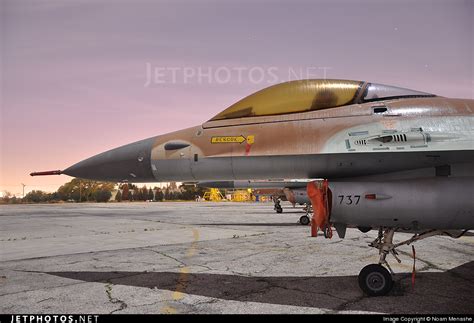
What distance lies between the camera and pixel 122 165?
6773 millimetres

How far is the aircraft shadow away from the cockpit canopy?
2839 mm

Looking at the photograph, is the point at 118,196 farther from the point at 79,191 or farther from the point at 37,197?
the point at 37,197

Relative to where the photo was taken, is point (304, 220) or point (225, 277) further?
point (304, 220)

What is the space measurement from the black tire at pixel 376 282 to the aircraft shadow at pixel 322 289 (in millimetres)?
113

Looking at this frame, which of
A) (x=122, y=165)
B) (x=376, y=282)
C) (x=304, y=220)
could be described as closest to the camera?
(x=376, y=282)

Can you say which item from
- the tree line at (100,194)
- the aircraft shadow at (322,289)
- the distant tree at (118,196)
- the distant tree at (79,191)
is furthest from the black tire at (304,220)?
the distant tree at (118,196)

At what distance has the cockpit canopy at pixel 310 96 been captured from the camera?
607 cm

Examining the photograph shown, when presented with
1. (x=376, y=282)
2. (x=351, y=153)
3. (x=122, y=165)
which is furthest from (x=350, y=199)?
(x=122, y=165)

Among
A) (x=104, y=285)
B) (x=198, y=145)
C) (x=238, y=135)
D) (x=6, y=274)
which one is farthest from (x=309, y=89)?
(x=6, y=274)

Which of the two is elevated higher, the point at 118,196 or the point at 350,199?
the point at 350,199

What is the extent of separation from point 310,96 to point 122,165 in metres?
3.49

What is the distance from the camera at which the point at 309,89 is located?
6250 millimetres

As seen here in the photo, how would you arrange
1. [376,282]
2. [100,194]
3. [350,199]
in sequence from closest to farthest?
[350,199] < [376,282] < [100,194]

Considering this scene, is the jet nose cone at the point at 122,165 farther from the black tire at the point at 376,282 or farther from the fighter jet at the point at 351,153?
the black tire at the point at 376,282
